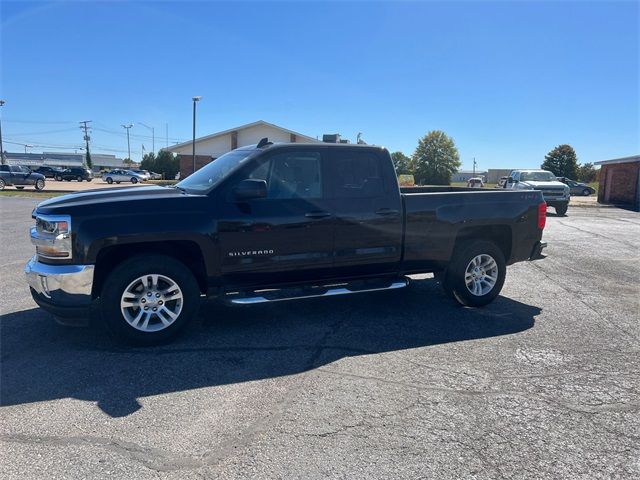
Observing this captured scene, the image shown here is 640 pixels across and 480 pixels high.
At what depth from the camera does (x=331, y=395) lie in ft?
12.3

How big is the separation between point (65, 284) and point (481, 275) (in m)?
4.69

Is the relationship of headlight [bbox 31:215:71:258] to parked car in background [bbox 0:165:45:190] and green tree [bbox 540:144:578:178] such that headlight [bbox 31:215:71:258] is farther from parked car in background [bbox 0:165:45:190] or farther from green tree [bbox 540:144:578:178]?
green tree [bbox 540:144:578:178]

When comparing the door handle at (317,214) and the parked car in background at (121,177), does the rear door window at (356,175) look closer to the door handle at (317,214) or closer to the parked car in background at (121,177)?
the door handle at (317,214)

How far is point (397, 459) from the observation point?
9.63 feet

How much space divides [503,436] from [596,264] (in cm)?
769

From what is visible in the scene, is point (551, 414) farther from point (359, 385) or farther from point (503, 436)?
point (359, 385)

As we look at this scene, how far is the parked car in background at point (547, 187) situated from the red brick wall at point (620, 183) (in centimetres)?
1292

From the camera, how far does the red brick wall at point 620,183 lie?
106 ft

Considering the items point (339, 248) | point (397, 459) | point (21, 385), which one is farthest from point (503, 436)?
point (21, 385)

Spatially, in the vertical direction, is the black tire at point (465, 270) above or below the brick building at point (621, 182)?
below

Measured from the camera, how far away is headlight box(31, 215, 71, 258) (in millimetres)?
4285

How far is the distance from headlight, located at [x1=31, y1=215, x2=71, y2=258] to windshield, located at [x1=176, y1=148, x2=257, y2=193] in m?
1.27

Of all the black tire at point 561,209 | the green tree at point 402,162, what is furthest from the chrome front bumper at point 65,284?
the green tree at point 402,162

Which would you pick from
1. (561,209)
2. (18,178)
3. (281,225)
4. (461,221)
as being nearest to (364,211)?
(281,225)
